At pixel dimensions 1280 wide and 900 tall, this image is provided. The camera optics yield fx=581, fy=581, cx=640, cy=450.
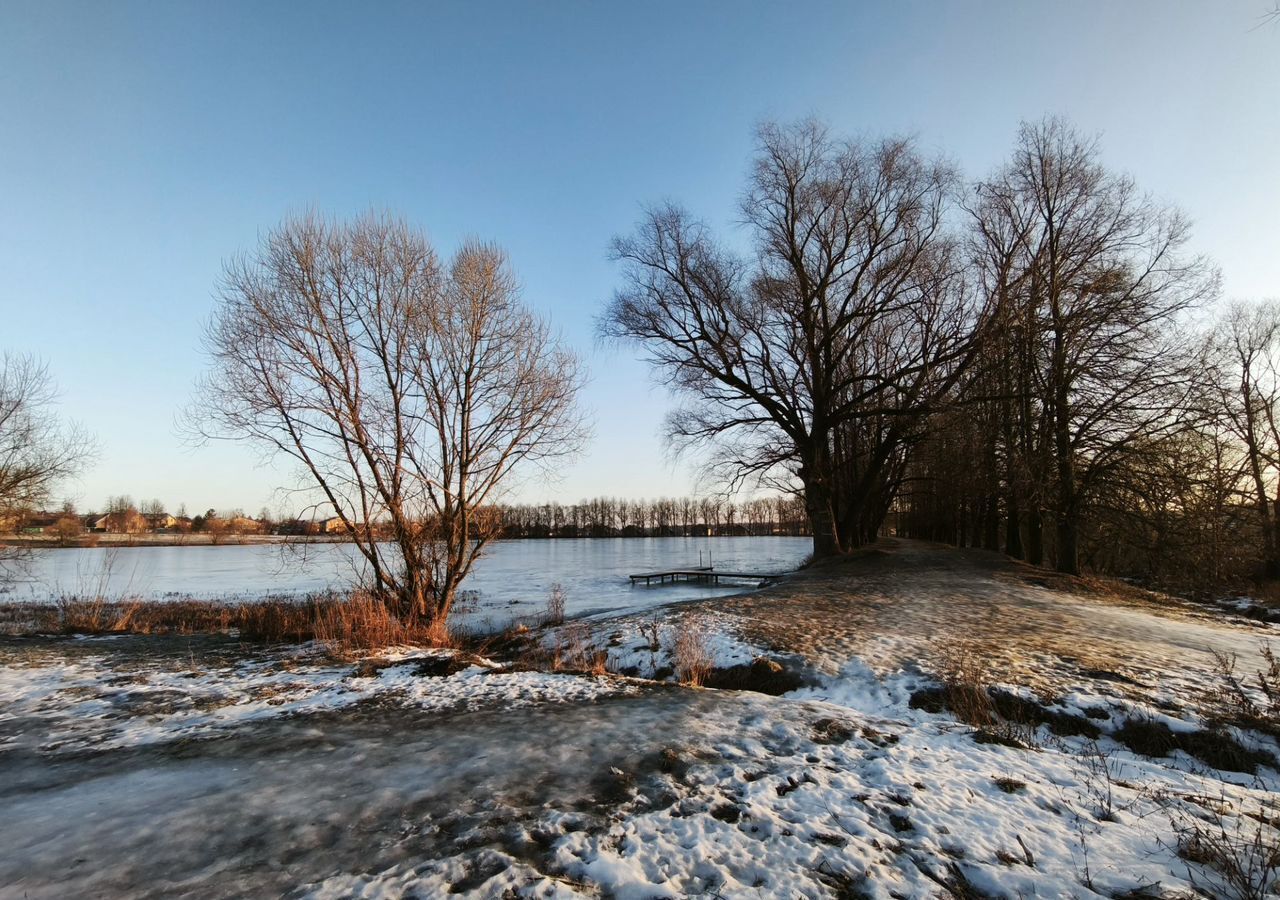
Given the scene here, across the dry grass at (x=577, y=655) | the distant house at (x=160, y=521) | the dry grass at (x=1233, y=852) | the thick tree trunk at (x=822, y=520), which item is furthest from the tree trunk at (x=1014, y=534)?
the distant house at (x=160, y=521)

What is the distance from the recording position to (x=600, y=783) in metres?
3.96

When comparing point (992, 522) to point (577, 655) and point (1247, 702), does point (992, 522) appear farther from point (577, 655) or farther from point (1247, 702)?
point (577, 655)

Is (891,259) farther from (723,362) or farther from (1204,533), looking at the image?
(1204,533)

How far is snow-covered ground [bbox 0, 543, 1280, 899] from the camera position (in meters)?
2.87

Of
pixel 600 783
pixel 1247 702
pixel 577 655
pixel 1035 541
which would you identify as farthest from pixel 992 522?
pixel 600 783

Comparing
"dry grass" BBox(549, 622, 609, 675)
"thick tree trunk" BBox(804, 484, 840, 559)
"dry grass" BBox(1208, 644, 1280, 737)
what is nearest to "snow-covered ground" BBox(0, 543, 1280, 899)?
"dry grass" BBox(1208, 644, 1280, 737)

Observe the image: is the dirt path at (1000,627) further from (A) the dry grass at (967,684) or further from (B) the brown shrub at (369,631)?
(B) the brown shrub at (369,631)

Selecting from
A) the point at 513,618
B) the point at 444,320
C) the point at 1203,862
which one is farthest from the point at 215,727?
the point at 513,618

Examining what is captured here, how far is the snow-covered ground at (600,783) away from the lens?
287cm

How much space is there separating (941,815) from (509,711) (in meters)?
3.80

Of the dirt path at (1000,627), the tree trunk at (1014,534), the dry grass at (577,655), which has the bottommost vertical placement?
the dry grass at (577,655)

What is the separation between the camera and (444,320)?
12094mm

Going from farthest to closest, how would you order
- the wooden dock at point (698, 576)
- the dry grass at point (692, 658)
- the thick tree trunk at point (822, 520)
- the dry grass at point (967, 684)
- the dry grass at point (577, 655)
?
the wooden dock at point (698, 576), the thick tree trunk at point (822, 520), the dry grass at point (577, 655), the dry grass at point (692, 658), the dry grass at point (967, 684)

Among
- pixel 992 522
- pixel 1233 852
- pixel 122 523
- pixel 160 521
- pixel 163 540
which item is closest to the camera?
pixel 1233 852
